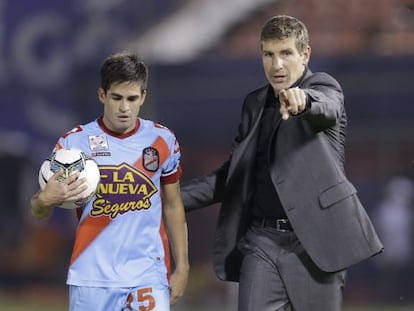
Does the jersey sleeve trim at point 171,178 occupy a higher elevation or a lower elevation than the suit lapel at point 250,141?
lower

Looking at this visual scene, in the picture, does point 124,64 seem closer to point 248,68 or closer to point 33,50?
point 248,68

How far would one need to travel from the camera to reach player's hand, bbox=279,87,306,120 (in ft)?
20.8

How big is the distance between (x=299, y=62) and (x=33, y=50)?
16.1 meters

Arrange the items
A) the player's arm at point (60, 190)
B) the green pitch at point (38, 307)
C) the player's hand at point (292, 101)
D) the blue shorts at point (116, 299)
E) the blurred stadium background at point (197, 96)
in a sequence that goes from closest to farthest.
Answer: the player's hand at point (292, 101)
the player's arm at point (60, 190)
the blue shorts at point (116, 299)
the green pitch at point (38, 307)
the blurred stadium background at point (197, 96)

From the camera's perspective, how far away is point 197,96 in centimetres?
1914

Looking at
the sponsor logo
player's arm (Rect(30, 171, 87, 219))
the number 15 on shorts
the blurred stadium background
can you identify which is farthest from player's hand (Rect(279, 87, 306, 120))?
the blurred stadium background

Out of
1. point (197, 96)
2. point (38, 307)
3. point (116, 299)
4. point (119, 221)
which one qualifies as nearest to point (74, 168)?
point (119, 221)

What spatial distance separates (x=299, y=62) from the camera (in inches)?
271

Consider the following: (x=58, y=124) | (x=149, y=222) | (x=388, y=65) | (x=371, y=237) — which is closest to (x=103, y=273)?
(x=149, y=222)

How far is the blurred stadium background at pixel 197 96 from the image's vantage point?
18016 mm

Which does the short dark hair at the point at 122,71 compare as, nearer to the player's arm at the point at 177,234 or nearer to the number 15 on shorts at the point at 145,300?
the player's arm at the point at 177,234

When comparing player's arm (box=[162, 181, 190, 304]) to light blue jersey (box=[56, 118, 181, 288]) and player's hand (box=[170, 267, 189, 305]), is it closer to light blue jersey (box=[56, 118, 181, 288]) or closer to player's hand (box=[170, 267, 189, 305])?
player's hand (box=[170, 267, 189, 305])

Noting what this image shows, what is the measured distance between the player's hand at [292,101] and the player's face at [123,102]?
0.89 meters

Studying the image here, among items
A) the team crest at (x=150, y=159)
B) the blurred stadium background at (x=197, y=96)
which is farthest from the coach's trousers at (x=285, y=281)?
the blurred stadium background at (x=197, y=96)
